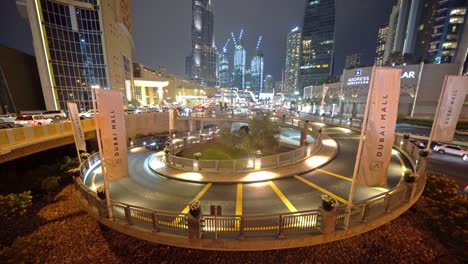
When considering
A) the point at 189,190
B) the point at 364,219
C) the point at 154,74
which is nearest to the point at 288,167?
the point at 364,219

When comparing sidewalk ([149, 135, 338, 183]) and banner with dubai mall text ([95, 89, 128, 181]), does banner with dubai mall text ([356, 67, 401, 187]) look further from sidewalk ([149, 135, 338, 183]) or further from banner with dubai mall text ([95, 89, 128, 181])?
banner with dubai mall text ([95, 89, 128, 181])

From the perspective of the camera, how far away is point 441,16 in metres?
66.5

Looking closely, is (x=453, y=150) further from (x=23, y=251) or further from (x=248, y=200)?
(x=23, y=251)

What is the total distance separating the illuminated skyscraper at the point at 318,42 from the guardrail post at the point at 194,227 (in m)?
179

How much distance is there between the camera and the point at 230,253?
7938 millimetres

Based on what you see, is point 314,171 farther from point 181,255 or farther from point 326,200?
point 181,255

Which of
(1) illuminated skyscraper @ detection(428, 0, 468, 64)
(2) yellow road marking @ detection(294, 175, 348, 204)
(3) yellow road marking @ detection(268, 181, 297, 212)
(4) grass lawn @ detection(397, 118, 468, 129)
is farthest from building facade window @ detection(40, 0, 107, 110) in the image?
(1) illuminated skyscraper @ detection(428, 0, 468, 64)

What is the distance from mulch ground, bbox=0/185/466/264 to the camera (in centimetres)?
770

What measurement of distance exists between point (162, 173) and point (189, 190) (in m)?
3.84

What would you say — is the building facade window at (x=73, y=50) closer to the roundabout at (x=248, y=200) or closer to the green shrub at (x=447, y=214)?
the roundabout at (x=248, y=200)

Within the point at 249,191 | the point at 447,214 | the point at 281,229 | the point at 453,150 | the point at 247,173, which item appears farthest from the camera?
the point at 453,150

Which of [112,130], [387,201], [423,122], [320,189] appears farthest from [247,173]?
[423,122]

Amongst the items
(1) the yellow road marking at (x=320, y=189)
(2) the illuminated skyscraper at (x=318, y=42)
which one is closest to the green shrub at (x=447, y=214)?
(1) the yellow road marking at (x=320, y=189)

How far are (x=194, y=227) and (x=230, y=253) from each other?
2285 millimetres
